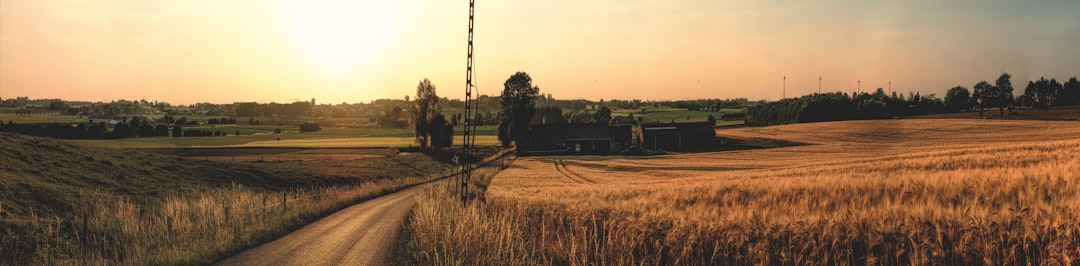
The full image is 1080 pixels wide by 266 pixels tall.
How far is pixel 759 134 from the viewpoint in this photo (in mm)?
100062

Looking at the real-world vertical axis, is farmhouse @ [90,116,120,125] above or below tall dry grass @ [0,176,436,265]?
above

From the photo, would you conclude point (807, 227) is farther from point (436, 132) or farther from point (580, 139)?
point (436, 132)

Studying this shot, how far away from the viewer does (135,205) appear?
3200 centimetres

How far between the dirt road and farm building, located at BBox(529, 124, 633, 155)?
7479 cm

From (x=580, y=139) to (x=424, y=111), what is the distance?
24504 millimetres

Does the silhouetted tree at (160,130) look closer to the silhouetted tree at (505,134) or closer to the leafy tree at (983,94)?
the silhouetted tree at (505,134)

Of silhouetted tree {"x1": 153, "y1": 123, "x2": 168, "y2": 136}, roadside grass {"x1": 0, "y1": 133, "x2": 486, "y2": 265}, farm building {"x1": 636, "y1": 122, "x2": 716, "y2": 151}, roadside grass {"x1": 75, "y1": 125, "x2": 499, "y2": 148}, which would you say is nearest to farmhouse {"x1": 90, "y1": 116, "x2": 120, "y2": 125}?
silhouetted tree {"x1": 153, "y1": 123, "x2": 168, "y2": 136}

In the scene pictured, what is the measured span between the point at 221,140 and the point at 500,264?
104599mm

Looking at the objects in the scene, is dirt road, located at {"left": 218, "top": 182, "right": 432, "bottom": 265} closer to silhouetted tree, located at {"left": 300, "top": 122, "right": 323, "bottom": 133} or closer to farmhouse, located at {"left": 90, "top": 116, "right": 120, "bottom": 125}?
silhouetted tree, located at {"left": 300, "top": 122, "right": 323, "bottom": 133}

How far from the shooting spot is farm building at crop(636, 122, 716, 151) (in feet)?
318

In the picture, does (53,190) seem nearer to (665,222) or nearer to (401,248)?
(401,248)

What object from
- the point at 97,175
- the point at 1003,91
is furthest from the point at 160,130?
the point at 1003,91

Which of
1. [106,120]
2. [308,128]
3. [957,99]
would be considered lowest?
[308,128]

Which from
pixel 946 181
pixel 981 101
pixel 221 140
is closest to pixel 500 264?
pixel 946 181
